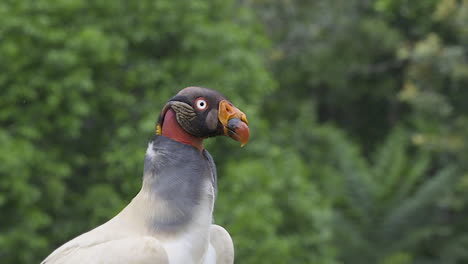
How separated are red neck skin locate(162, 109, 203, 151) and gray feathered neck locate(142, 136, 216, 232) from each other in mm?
18

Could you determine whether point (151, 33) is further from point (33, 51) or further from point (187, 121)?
Result: point (187, 121)

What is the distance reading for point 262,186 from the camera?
9719mm

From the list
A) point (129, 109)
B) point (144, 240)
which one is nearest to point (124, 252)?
point (144, 240)

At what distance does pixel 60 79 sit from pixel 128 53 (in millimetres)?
1184

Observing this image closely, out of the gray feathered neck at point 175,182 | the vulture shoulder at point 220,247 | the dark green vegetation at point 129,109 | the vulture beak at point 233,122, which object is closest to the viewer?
the vulture beak at point 233,122

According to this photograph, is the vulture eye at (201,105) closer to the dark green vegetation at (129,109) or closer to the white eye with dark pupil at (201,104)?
the white eye with dark pupil at (201,104)

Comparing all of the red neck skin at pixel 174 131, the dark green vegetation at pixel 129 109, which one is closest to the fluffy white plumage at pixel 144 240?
the red neck skin at pixel 174 131

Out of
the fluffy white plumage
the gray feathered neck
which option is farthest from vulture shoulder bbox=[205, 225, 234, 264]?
the gray feathered neck

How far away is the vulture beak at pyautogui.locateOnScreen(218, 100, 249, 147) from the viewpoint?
3.18 meters

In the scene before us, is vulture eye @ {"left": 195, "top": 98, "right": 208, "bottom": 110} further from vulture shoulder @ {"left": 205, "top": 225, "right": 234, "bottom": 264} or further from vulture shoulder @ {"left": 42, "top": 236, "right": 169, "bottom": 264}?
vulture shoulder @ {"left": 205, "top": 225, "right": 234, "bottom": 264}

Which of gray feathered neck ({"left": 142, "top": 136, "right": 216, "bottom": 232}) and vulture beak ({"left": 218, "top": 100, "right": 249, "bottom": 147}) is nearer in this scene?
vulture beak ({"left": 218, "top": 100, "right": 249, "bottom": 147})

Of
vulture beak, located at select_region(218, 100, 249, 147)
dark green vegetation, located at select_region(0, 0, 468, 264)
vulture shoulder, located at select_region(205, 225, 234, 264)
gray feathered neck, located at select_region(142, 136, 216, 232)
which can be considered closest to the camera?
vulture beak, located at select_region(218, 100, 249, 147)

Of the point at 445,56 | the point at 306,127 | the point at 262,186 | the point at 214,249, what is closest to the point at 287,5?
the point at 306,127

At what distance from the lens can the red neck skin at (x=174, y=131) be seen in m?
3.32
